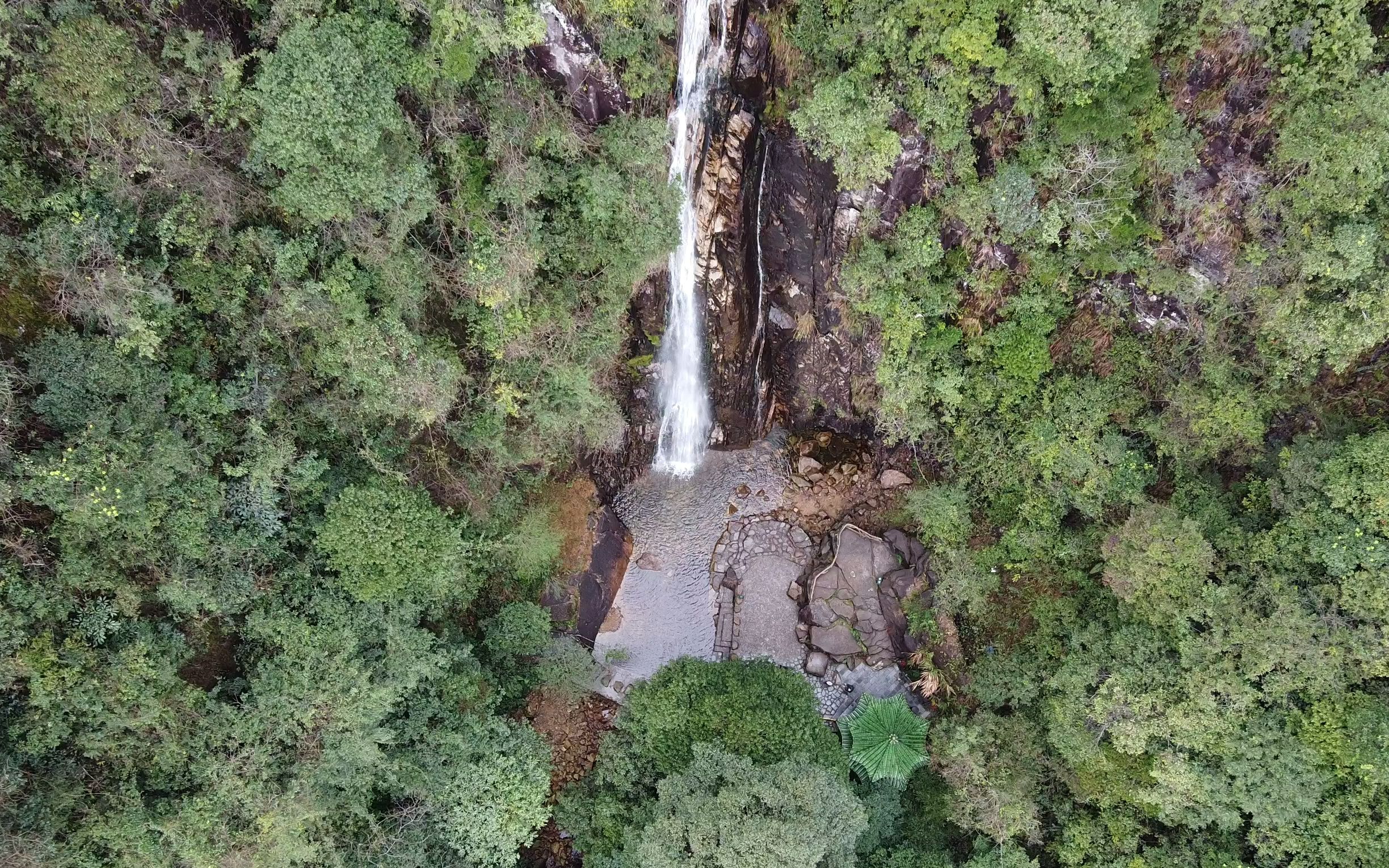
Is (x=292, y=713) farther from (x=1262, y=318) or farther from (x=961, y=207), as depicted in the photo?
(x=1262, y=318)

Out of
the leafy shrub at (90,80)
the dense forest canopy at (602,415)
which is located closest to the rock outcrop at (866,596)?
the dense forest canopy at (602,415)

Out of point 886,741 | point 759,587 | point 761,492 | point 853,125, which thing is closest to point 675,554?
point 759,587

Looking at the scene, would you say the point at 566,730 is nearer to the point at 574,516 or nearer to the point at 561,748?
the point at 561,748

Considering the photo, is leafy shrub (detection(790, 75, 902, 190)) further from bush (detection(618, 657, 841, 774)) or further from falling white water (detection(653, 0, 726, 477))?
bush (detection(618, 657, 841, 774))

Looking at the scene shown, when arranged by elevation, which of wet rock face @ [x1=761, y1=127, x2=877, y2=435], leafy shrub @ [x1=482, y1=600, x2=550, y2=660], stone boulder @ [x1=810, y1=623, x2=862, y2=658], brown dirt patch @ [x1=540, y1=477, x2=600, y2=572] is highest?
wet rock face @ [x1=761, y1=127, x2=877, y2=435]

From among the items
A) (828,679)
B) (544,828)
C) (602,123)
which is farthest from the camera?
(828,679)

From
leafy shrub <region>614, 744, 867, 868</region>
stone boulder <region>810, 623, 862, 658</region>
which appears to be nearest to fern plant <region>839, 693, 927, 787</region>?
stone boulder <region>810, 623, 862, 658</region>

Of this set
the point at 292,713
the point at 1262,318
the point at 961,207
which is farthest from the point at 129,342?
the point at 1262,318
